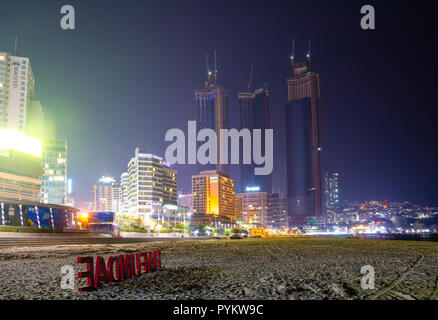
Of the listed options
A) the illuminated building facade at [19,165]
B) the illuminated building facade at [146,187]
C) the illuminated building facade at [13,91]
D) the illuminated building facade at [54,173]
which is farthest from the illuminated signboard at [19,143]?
the illuminated building facade at [146,187]

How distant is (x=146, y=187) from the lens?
17138cm

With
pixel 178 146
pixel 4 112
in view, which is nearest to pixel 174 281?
pixel 178 146

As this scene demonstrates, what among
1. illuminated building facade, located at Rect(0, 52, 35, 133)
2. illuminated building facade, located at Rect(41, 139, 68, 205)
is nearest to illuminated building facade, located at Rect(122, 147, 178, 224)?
illuminated building facade, located at Rect(41, 139, 68, 205)

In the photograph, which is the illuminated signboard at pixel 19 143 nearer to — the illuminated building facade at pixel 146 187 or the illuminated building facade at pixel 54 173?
the illuminated building facade at pixel 54 173

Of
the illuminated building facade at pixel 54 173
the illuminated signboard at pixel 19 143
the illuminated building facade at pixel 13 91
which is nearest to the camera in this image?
the illuminated signboard at pixel 19 143

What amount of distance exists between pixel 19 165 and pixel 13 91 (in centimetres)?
5956

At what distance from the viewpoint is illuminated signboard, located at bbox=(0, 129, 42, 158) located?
87.8 metres

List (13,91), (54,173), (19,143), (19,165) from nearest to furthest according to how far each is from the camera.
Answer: (19,143), (19,165), (13,91), (54,173)

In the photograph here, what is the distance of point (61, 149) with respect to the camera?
159 meters

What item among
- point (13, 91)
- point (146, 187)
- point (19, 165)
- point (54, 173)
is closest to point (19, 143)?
point (19, 165)

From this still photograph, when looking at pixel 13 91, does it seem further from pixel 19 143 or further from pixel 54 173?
pixel 19 143

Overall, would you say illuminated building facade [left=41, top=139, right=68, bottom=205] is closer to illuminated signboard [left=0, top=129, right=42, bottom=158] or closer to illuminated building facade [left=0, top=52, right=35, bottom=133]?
illuminated building facade [left=0, top=52, right=35, bottom=133]

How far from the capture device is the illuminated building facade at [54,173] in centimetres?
14911
